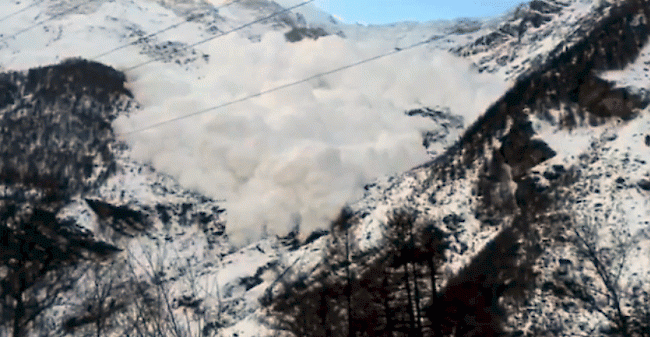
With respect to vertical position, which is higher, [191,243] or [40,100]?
[40,100]

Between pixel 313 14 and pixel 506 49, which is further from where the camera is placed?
pixel 313 14

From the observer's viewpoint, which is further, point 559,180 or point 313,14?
point 313,14

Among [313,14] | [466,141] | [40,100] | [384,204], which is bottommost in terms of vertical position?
[384,204]

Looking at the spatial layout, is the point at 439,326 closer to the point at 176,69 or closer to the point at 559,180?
the point at 559,180

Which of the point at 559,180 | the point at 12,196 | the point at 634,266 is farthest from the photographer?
the point at 12,196

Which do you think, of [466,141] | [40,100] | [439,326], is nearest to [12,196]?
[40,100]

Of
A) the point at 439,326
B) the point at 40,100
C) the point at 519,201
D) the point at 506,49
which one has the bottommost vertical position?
the point at 439,326

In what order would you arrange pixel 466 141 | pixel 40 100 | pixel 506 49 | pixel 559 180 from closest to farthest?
1. pixel 559 180
2. pixel 466 141
3. pixel 40 100
4. pixel 506 49

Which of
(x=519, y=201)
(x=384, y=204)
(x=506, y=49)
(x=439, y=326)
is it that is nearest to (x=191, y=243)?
(x=384, y=204)

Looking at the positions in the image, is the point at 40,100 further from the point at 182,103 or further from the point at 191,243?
the point at 191,243
